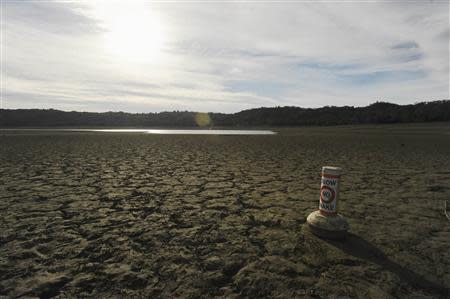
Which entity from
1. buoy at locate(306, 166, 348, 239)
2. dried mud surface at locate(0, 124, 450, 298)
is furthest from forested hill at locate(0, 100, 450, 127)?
buoy at locate(306, 166, 348, 239)

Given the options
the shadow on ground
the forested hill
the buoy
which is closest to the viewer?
the shadow on ground

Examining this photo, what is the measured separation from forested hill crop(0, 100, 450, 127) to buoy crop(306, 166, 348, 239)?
39.4 meters

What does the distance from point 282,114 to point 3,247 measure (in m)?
56.2

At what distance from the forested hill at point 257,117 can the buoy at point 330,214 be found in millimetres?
39355

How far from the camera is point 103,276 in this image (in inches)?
84.0

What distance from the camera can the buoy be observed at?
2752 millimetres

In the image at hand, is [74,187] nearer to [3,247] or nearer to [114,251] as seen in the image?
[3,247]

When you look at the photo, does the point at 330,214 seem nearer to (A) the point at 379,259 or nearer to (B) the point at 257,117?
(A) the point at 379,259

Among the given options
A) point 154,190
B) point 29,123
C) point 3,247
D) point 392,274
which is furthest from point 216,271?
point 29,123

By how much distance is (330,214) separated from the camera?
284cm

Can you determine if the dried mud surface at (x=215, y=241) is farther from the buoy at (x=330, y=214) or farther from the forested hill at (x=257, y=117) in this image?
the forested hill at (x=257, y=117)

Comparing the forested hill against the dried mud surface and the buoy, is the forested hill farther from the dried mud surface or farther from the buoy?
the buoy

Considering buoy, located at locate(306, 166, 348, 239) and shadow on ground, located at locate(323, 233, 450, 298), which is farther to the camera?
buoy, located at locate(306, 166, 348, 239)

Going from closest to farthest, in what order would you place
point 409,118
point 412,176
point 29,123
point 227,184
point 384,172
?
point 227,184 < point 412,176 < point 384,172 < point 409,118 < point 29,123
